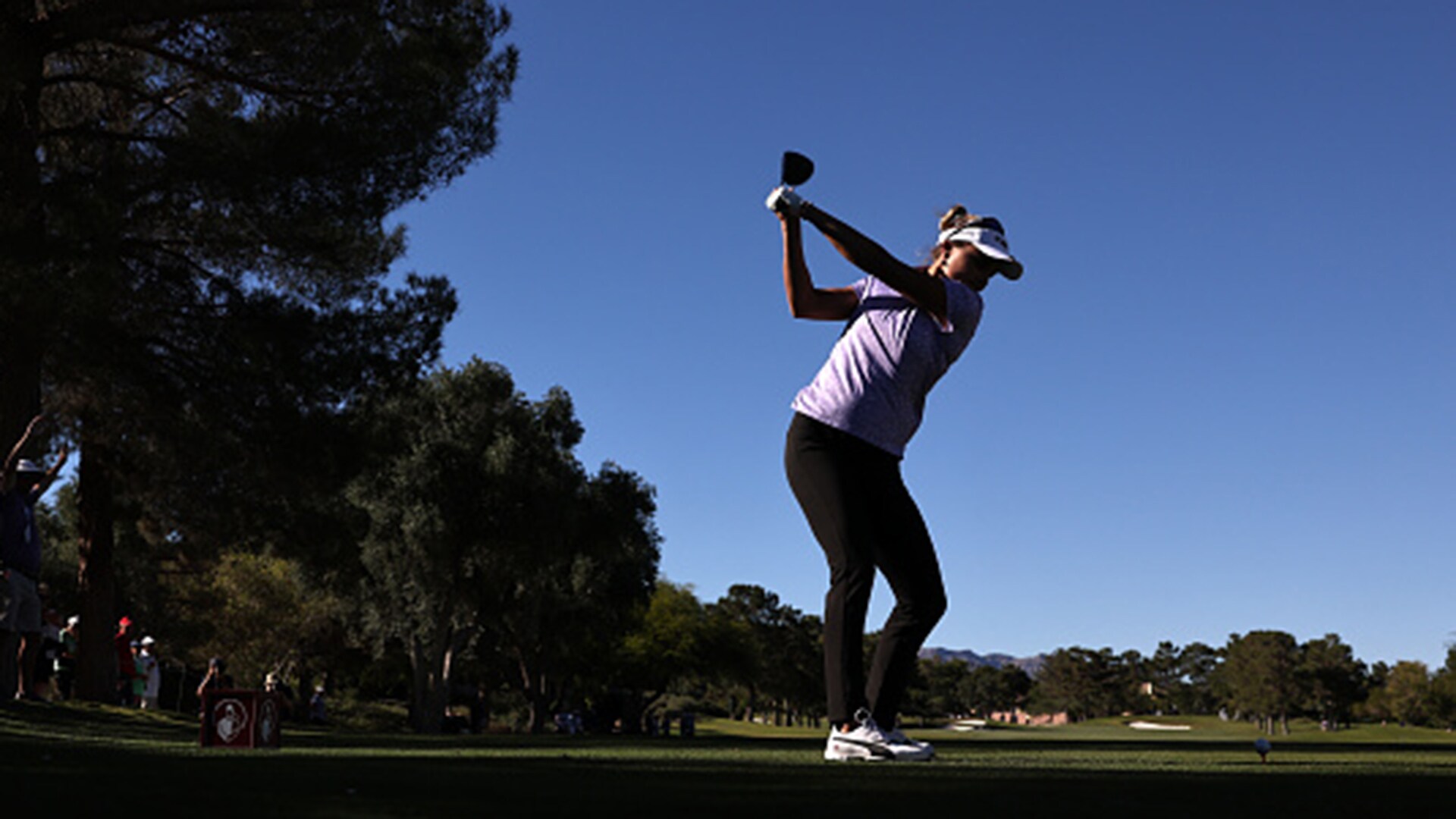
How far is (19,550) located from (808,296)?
973 centimetres

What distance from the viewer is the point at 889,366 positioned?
19.2ft

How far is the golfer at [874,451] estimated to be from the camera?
5750mm

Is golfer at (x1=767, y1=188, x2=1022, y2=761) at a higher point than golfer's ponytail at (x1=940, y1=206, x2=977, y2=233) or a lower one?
lower

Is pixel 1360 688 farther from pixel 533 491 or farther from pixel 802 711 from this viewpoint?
pixel 533 491

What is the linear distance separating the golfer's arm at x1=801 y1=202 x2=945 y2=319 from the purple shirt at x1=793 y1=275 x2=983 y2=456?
0.35 feet

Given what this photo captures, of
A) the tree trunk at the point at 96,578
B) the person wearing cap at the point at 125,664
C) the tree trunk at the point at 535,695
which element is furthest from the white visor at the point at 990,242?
the tree trunk at the point at 535,695

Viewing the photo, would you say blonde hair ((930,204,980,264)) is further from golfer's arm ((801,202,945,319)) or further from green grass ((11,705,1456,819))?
green grass ((11,705,1456,819))

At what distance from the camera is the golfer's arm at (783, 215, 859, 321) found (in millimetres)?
6156

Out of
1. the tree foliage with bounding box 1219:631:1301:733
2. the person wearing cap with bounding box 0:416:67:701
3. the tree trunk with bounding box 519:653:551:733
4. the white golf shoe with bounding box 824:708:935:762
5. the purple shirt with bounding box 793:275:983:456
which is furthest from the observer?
the tree foliage with bounding box 1219:631:1301:733

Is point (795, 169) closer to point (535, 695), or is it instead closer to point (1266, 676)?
point (535, 695)

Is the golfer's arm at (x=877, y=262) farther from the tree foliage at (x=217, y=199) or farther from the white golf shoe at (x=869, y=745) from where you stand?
the tree foliage at (x=217, y=199)

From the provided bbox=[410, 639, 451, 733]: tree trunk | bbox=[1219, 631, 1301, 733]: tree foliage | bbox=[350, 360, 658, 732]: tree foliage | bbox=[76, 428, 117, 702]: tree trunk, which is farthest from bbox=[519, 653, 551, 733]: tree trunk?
bbox=[1219, 631, 1301, 733]: tree foliage

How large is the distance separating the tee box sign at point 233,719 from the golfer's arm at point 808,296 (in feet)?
14.2

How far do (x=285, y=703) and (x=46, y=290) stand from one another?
87.6 ft
